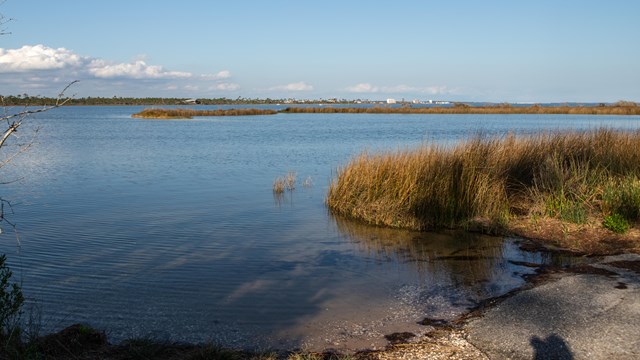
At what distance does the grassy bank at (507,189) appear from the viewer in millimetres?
11789

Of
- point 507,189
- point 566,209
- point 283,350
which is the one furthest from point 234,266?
point 507,189

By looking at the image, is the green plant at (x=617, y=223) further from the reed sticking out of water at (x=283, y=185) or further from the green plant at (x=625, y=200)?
the reed sticking out of water at (x=283, y=185)

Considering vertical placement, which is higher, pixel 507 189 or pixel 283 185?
pixel 507 189

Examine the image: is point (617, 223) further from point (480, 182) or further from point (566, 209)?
point (480, 182)

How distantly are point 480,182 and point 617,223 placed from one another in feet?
9.78

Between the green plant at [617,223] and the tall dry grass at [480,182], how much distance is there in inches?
21.0

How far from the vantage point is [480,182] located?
13031mm

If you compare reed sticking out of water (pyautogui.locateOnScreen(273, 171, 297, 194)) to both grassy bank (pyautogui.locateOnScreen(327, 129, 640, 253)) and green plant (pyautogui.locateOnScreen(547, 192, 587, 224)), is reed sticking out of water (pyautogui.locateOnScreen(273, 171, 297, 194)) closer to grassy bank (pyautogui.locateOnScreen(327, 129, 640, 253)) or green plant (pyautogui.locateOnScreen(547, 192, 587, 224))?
grassy bank (pyautogui.locateOnScreen(327, 129, 640, 253))

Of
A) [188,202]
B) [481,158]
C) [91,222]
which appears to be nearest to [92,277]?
[91,222]

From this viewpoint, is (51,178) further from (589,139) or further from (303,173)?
(589,139)

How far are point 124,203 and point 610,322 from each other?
44.5 ft

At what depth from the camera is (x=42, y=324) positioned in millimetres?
7102

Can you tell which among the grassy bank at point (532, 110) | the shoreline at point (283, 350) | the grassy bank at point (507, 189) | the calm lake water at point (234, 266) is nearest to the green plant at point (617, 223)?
the grassy bank at point (507, 189)

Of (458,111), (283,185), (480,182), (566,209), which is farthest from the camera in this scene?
(458,111)
